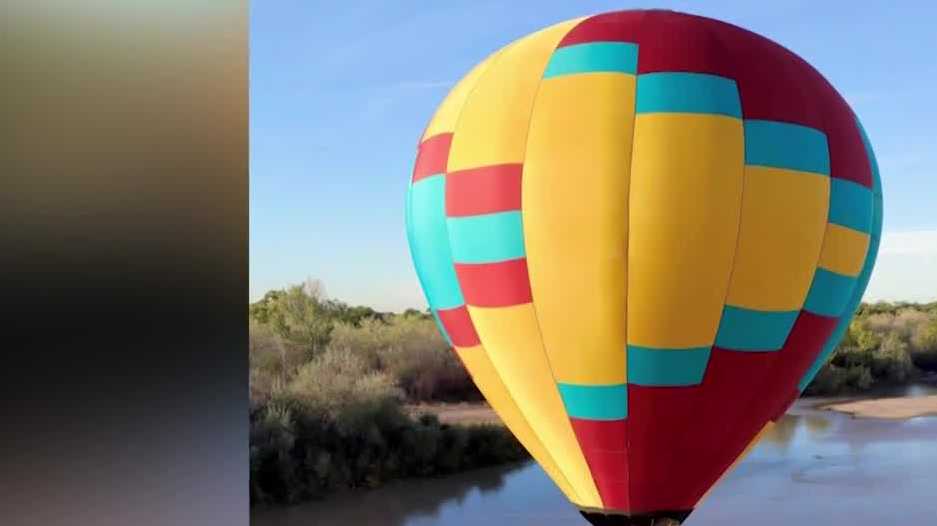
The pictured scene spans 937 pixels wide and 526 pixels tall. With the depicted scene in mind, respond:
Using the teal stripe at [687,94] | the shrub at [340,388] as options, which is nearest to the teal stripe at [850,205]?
the teal stripe at [687,94]

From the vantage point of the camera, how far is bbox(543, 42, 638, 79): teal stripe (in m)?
3.00

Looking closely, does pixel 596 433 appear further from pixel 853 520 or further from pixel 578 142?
pixel 853 520

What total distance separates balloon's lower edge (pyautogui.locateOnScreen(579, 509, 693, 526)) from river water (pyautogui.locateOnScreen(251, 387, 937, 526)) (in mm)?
4344

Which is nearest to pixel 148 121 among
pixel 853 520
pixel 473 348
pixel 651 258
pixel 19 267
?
pixel 19 267

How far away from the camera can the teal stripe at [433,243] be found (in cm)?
322

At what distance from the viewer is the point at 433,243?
10.7 ft

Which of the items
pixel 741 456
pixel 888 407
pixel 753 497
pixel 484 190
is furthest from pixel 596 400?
pixel 888 407

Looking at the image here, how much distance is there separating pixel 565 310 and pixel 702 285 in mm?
424

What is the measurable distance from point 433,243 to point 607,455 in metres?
0.93

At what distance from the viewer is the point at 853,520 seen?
847cm

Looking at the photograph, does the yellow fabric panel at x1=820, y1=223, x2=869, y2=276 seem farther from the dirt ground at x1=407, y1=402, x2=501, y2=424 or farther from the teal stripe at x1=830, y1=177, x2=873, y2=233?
the dirt ground at x1=407, y1=402, x2=501, y2=424

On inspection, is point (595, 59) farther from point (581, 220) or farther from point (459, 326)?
point (459, 326)

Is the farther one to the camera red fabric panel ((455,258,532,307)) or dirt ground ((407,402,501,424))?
dirt ground ((407,402,501,424))

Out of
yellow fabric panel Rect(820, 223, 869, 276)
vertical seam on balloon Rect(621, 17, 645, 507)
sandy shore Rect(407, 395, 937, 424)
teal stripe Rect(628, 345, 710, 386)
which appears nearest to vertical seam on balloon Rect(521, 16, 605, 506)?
vertical seam on balloon Rect(621, 17, 645, 507)
